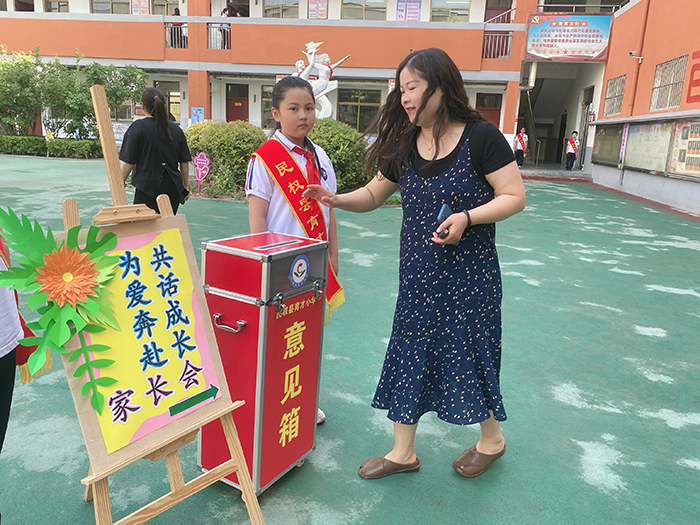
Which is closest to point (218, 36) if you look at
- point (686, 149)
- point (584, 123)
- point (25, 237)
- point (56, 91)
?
point (56, 91)

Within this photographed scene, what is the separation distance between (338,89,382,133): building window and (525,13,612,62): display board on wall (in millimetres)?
5226

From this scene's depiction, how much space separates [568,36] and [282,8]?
9.15 meters

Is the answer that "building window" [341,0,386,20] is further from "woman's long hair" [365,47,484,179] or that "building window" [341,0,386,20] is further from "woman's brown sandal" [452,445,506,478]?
"woman's brown sandal" [452,445,506,478]

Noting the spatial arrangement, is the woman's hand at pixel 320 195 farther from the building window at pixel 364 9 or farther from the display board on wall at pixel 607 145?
the building window at pixel 364 9

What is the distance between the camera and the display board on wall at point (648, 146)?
33.7 ft

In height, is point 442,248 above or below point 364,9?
below

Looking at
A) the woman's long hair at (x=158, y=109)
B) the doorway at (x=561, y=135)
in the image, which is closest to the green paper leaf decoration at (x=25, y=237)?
the woman's long hair at (x=158, y=109)

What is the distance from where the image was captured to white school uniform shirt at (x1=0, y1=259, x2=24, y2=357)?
125cm

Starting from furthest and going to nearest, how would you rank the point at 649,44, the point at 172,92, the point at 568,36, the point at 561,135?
the point at 561,135 < the point at 172,92 < the point at 568,36 < the point at 649,44

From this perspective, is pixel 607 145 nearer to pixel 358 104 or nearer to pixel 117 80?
pixel 358 104

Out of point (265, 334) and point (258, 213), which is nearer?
point (265, 334)

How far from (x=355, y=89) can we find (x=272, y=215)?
1687 cm

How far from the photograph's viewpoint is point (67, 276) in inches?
49.1

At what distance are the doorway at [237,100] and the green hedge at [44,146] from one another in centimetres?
529
